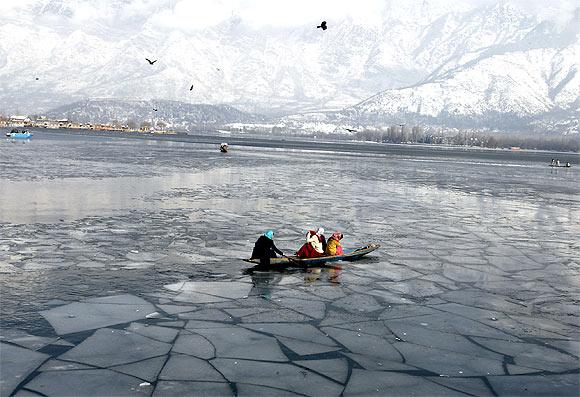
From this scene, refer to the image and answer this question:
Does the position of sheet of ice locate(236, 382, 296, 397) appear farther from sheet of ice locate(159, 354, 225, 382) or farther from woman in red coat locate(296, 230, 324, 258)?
woman in red coat locate(296, 230, 324, 258)

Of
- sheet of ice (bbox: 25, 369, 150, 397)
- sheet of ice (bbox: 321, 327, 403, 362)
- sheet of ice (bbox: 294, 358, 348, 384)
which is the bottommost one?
sheet of ice (bbox: 321, 327, 403, 362)

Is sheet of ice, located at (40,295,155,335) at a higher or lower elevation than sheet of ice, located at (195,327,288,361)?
higher

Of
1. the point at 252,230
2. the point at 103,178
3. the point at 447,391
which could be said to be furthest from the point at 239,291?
the point at 103,178

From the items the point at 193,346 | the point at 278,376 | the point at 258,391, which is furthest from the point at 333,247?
the point at 258,391

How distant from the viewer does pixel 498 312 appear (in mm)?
13289

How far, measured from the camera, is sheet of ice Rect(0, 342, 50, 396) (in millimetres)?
8664

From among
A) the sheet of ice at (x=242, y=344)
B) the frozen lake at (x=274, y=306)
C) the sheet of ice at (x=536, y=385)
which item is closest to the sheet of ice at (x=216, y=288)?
the frozen lake at (x=274, y=306)

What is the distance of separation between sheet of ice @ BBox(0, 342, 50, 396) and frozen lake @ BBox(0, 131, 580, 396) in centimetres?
3

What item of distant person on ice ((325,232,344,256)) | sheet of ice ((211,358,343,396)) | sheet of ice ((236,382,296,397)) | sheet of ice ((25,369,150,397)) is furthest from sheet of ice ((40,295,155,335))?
distant person on ice ((325,232,344,256))

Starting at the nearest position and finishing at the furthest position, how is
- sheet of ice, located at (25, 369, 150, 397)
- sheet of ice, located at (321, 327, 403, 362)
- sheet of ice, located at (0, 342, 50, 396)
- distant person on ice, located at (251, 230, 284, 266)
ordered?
sheet of ice, located at (25, 369, 150, 397) → sheet of ice, located at (0, 342, 50, 396) → sheet of ice, located at (321, 327, 403, 362) → distant person on ice, located at (251, 230, 284, 266)

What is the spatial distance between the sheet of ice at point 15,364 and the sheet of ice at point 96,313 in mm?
1012

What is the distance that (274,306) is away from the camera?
13.1 metres

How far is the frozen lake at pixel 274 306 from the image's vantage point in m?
9.41

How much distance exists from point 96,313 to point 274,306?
367 centimetres
